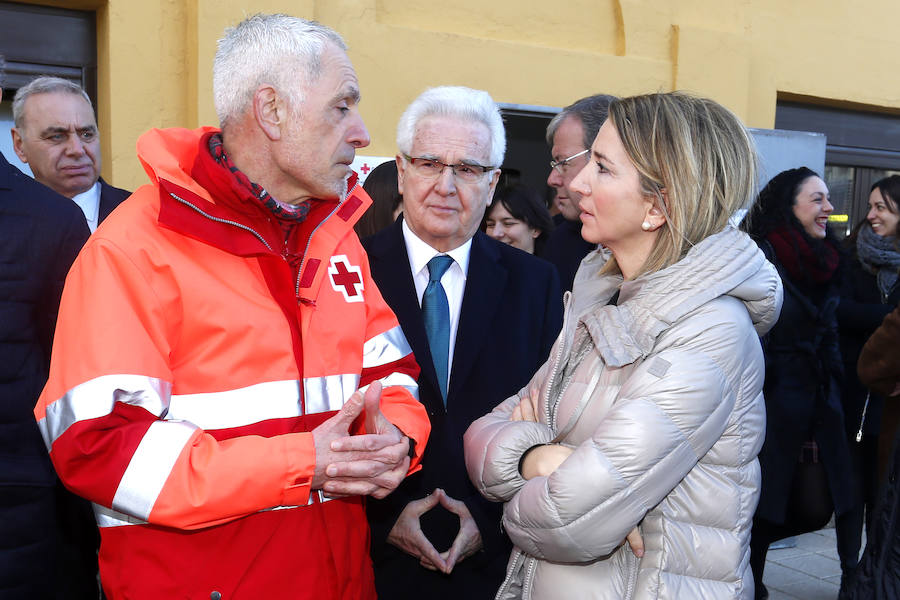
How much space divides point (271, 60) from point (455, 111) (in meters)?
0.92

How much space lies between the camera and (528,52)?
246 inches

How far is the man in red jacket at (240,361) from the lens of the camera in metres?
1.57

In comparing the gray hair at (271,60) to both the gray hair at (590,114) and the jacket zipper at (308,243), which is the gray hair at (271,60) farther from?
the gray hair at (590,114)

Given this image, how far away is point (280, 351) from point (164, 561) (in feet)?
1.54

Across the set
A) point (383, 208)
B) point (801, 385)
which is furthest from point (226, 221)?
point (801, 385)

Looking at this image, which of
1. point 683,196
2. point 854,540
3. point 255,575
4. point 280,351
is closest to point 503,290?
point 683,196

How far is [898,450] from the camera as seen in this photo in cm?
239

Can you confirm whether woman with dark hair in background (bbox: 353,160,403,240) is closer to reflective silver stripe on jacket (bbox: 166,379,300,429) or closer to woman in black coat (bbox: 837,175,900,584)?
reflective silver stripe on jacket (bbox: 166,379,300,429)

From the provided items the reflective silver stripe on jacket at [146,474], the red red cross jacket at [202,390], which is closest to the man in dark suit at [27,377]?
the red red cross jacket at [202,390]

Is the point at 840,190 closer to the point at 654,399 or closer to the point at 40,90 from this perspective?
the point at 40,90

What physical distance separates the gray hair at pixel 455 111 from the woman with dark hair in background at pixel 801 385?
6.82 ft

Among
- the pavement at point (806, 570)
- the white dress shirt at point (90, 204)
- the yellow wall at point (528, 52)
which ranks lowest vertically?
the pavement at point (806, 570)

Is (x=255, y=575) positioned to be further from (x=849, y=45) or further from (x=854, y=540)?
(x=849, y=45)

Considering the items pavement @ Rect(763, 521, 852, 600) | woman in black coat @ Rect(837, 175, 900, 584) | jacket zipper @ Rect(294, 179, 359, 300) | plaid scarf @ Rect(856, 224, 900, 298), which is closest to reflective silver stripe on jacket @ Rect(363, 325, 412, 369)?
jacket zipper @ Rect(294, 179, 359, 300)
